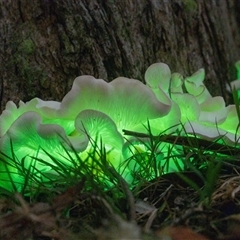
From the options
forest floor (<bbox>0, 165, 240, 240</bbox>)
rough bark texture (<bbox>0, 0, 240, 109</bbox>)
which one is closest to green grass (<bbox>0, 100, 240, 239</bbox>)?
forest floor (<bbox>0, 165, 240, 240</bbox>)

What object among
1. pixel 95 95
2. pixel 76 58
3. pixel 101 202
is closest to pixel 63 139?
pixel 95 95

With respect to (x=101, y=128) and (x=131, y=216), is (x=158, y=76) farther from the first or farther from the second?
(x=131, y=216)

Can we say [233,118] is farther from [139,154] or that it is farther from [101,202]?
[101,202]

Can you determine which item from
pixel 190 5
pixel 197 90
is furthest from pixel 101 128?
pixel 190 5

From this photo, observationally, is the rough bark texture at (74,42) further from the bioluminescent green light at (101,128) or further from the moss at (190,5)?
the bioluminescent green light at (101,128)

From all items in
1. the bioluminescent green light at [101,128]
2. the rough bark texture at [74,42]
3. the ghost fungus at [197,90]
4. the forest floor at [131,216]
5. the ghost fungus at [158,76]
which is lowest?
the forest floor at [131,216]

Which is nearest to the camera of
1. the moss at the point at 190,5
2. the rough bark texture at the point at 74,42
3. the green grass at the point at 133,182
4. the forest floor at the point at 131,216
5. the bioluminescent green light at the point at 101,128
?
the forest floor at the point at 131,216

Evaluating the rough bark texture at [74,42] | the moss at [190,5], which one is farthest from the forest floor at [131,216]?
the moss at [190,5]

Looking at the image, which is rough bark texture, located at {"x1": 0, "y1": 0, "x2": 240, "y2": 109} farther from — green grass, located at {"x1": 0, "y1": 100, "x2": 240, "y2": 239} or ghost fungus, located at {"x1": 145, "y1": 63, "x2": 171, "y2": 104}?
green grass, located at {"x1": 0, "y1": 100, "x2": 240, "y2": 239}
